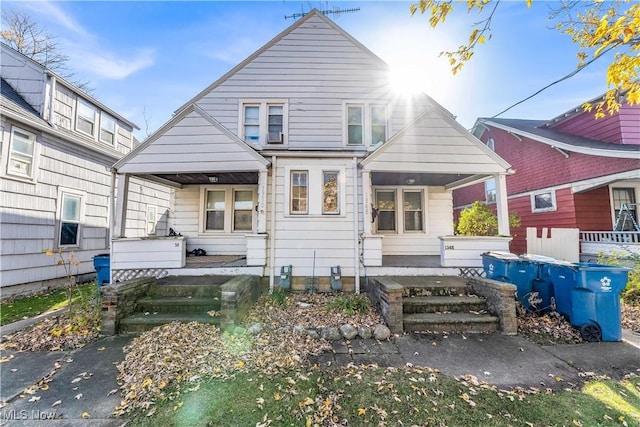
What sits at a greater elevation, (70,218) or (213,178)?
(213,178)

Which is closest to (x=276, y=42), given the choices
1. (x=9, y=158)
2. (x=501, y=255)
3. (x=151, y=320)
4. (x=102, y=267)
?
(x=9, y=158)

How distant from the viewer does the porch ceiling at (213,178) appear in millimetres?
7305

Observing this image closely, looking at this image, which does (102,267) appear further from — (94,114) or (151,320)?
(94,114)

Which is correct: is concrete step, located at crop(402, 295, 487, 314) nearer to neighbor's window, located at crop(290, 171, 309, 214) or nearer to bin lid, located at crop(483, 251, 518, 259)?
bin lid, located at crop(483, 251, 518, 259)

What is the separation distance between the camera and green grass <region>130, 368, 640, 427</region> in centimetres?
248

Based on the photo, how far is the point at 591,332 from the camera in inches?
164

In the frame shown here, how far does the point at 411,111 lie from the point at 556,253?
708 centimetres

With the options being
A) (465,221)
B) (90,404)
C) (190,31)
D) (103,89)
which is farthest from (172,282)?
(103,89)

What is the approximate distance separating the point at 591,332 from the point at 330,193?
548 cm


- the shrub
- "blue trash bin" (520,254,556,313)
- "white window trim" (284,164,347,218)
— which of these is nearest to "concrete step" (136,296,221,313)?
"white window trim" (284,164,347,218)

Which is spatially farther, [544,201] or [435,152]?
[544,201]

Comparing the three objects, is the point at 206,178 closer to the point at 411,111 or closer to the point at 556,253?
the point at 411,111

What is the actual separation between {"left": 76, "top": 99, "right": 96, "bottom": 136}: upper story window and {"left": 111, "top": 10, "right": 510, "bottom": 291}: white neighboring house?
4.44 meters

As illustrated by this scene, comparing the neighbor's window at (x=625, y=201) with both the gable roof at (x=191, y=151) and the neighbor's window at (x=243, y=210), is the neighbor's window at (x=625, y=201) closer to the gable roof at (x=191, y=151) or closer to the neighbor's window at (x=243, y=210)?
the gable roof at (x=191, y=151)
